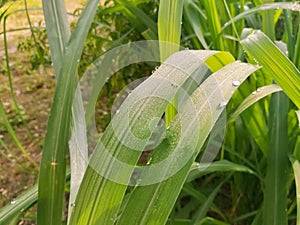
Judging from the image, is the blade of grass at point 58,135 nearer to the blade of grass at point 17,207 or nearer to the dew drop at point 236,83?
the blade of grass at point 17,207

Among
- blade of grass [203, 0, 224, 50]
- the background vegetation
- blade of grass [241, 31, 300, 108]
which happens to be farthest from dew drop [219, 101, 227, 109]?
blade of grass [203, 0, 224, 50]

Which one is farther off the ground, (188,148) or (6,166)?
(188,148)

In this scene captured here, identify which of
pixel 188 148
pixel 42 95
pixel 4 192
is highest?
pixel 188 148

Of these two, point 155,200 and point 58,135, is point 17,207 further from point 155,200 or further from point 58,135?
point 155,200

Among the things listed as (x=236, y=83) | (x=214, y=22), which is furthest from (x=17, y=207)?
(x=214, y=22)

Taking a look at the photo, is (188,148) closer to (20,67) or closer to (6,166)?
(6,166)

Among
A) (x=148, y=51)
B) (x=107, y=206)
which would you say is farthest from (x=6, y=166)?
(x=107, y=206)
